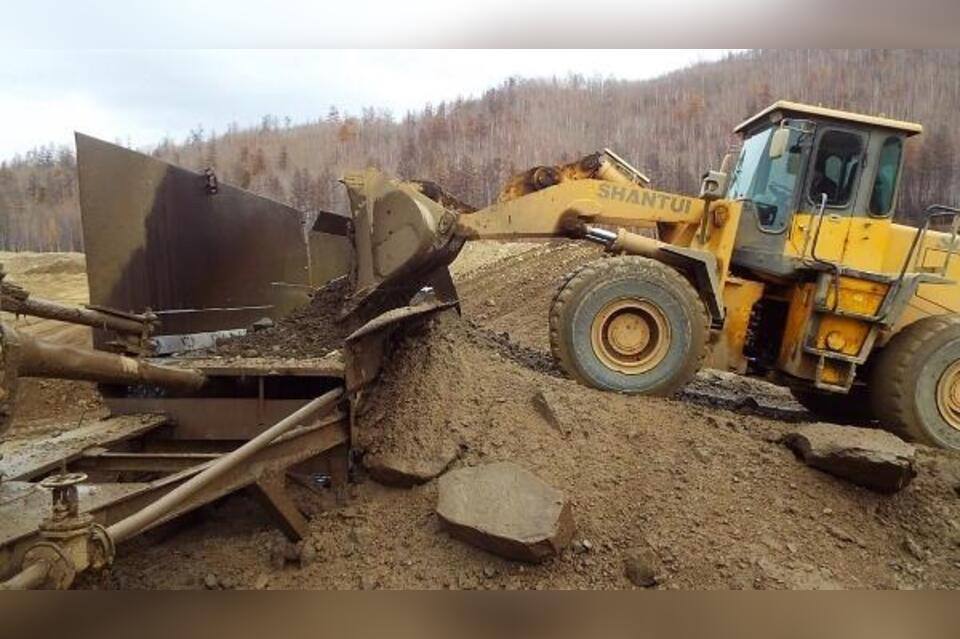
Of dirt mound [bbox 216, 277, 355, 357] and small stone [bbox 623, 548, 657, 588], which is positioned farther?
dirt mound [bbox 216, 277, 355, 357]

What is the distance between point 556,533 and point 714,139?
6.84ft

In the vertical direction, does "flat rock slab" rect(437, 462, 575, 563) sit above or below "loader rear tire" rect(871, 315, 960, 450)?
below

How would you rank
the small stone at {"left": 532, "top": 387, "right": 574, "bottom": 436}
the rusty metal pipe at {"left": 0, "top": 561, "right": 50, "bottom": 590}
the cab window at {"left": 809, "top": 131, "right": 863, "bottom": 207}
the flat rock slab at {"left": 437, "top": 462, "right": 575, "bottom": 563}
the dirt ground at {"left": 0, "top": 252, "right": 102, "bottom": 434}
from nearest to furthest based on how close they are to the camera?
the rusty metal pipe at {"left": 0, "top": 561, "right": 50, "bottom": 590} → the flat rock slab at {"left": 437, "top": 462, "right": 575, "bottom": 563} → the small stone at {"left": 532, "top": 387, "right": 574, "bottom": 436} → the dirt ground at {"left": 0, "top": 252, "right": 102, "bottom": 434} → the cab window at {"left": 809, "top": 131, "right": 863, "bottom": 207}

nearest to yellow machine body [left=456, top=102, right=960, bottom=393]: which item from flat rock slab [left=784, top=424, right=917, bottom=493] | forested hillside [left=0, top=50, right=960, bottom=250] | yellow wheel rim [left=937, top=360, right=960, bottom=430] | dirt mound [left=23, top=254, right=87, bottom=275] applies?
forested hillside [left=0, top=50, right=960, bottom=250]

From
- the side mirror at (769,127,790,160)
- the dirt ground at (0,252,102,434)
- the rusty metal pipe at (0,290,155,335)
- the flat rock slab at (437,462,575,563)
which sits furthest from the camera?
the side mirror at (769,127,790,160)

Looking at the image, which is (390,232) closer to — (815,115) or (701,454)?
(701,454)

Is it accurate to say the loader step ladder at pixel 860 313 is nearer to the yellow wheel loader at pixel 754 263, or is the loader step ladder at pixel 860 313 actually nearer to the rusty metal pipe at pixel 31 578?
the yellow wheel loader at pixel 754 263

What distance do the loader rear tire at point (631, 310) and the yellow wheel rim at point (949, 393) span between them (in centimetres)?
114

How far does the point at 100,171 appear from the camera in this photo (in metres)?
3.10

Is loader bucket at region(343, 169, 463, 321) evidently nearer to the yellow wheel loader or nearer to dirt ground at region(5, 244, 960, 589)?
the yellow wheel loader

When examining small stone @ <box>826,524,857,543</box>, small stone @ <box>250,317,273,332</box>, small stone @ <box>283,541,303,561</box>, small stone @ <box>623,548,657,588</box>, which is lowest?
small stone @ <box>283,541,303,561</box>

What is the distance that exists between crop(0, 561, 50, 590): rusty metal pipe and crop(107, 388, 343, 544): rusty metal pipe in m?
0.16

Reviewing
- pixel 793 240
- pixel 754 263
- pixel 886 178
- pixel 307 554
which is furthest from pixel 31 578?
pixel 886 178

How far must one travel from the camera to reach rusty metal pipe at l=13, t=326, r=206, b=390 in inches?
69.9
